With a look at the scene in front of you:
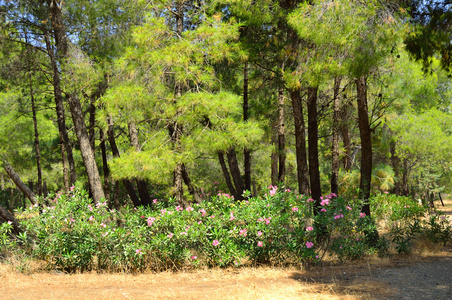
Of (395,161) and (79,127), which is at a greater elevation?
(79,127)

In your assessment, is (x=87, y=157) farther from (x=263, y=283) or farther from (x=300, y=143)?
(x=263, y=283)

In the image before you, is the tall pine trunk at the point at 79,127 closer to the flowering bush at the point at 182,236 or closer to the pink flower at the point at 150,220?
the flowering bush at the point at 182,236

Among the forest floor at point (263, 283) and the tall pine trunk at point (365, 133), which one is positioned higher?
the tall pine trunk at point (365, 133)

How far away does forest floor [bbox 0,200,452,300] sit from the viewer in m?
5.12

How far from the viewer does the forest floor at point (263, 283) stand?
5.12 meters

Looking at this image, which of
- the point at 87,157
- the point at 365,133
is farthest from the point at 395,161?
the point at 87,157

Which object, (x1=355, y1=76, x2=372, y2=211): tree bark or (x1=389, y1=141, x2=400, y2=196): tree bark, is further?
(x1=389, y1=141, x2=400, y2=196): tree bark

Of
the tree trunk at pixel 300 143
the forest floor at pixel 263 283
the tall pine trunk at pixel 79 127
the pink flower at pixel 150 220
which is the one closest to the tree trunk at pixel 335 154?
the tree trunk at pixel 300 143

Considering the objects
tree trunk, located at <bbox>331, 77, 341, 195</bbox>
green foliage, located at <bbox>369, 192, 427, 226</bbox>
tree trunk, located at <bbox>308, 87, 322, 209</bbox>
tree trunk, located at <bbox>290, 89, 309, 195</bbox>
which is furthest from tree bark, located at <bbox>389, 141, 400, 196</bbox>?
tree trunk, located at <bbox>290, 89, 309, 195</bbox>

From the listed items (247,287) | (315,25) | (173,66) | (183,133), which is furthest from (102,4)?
(247,287)

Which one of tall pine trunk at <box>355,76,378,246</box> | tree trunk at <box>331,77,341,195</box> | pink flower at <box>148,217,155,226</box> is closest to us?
pink flower at <box>148,217,155,226</box>

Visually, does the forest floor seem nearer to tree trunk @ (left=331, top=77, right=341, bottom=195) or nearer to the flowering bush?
the flowering bush

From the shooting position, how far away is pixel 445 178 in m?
34.6

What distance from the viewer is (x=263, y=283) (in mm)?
5766
